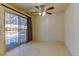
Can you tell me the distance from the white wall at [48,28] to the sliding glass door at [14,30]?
0.71 ft


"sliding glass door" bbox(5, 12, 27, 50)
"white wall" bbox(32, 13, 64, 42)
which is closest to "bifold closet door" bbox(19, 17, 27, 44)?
"sliding glass door" bbox(5, 12, 27, 50)

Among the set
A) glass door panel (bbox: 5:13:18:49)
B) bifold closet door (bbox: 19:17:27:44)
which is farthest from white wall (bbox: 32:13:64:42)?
glass door panel (bbox: 5:13:18:49)

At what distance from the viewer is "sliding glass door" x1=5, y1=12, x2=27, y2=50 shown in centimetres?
209

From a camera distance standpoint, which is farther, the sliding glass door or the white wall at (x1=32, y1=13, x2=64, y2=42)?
the white wall at (x1=32, y1=13, x2=64, y2=42)

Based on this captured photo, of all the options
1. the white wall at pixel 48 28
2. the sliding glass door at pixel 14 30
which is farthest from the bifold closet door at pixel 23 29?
the white wall at pixel 48 28

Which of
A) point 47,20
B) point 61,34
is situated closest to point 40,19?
point 47,20

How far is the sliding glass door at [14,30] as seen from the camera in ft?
6.87

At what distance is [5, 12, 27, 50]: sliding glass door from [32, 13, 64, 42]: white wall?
0.22 m

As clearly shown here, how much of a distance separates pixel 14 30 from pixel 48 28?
0.64 m

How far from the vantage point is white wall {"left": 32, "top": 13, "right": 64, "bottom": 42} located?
7.50 feet

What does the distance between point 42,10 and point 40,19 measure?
18cm

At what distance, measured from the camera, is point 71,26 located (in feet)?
8.00

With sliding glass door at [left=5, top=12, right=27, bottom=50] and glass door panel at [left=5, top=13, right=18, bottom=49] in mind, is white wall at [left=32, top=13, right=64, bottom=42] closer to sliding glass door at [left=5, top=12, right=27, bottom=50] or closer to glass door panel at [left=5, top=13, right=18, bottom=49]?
sliding glass door at [left=5, top=12, right=27, bottom=50]

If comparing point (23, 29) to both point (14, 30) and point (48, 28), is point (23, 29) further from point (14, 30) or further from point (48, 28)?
point (48, 28)
